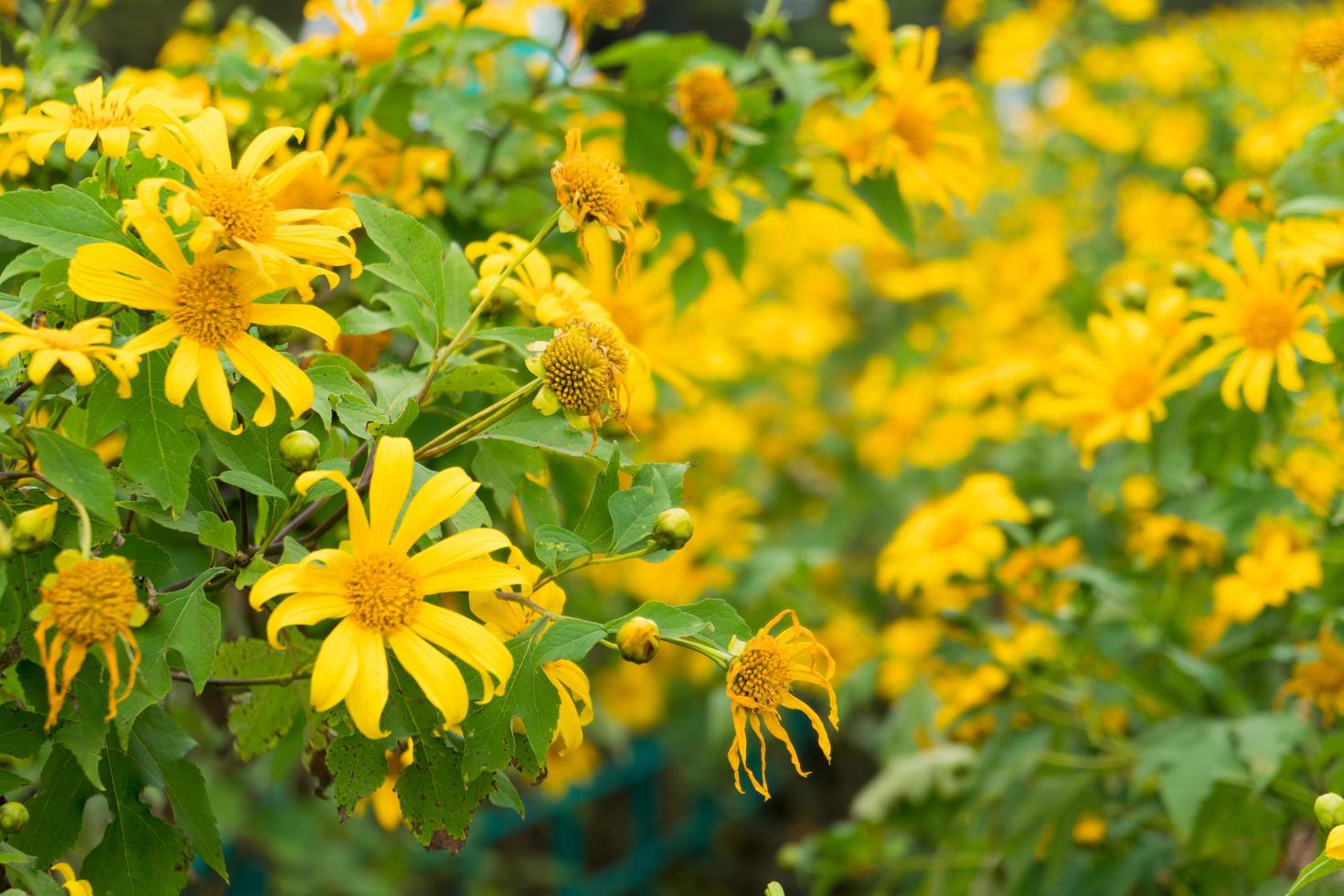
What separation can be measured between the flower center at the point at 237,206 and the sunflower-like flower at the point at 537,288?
0.70ft

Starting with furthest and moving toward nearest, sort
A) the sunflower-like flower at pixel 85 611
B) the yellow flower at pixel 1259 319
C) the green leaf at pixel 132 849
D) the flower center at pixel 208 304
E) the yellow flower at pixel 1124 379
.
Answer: the yellow flower at pixel 1124 379
the yellow flower at pixel 1259 319
the green leaf at pixel 132 849
the flower center at pixel 208 304
the sunflower-like flower at pixel 85 611

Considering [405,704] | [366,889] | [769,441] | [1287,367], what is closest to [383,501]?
[405,704]

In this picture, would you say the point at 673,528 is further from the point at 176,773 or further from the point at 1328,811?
the point at 1328,811

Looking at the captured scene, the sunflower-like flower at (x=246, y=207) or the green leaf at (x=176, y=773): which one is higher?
the sunflower-like flower at (x=246, y=207)

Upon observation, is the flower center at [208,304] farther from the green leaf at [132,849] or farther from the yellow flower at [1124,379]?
the yellow flower at [1124,379]

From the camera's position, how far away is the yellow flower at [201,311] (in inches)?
33.2

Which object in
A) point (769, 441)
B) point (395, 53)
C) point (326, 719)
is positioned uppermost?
point (395, 53)

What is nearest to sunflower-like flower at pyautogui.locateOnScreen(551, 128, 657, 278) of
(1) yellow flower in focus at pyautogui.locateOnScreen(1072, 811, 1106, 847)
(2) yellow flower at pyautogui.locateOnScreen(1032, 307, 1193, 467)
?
(2) yellow flower at pyautogui.locateOnScreen(1032, 307, 1193, 467)

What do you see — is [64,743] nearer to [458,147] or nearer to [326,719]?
[326,719]

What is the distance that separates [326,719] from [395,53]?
83 cm

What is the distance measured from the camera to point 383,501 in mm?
866

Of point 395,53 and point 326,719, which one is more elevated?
point 395,53

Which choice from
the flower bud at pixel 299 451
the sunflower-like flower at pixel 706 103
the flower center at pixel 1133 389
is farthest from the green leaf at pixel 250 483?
the flower center at pixel 1133 389

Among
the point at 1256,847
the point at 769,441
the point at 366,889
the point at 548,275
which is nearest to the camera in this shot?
A: the point at 548,275
